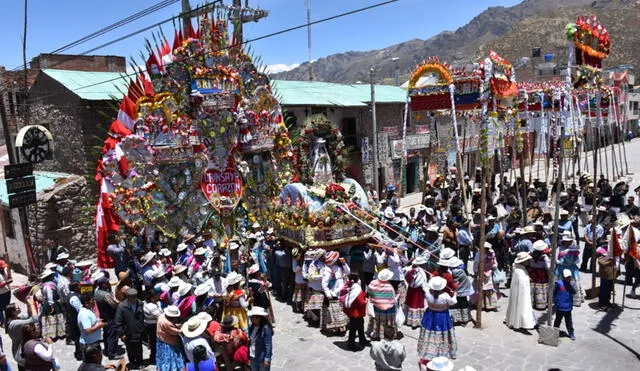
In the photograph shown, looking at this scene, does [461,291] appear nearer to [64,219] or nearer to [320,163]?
[320,163]

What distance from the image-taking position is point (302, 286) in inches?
416

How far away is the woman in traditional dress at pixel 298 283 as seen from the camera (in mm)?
10438

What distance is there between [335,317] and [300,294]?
148 centimetres

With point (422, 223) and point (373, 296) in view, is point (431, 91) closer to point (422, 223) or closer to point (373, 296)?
point (422, 223)

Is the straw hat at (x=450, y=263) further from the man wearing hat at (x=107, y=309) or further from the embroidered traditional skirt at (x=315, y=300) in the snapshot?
the man wearing hat at (x=107, y=309)

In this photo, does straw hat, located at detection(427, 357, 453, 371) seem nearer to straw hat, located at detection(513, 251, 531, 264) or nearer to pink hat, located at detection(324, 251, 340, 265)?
pink hat, located at detection(324, 251, 340, 265)

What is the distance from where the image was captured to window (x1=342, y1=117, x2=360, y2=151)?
24.6m

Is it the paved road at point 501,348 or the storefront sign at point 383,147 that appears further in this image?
the storefront sign at point 383,147

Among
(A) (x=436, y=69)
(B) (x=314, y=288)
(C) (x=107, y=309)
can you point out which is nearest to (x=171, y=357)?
(C) (x=107, y=309)

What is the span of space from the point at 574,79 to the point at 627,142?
47701mm

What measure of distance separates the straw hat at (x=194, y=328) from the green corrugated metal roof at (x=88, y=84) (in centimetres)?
968

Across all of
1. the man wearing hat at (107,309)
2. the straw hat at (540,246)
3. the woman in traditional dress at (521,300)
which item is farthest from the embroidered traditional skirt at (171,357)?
the straw hat at (540,246)

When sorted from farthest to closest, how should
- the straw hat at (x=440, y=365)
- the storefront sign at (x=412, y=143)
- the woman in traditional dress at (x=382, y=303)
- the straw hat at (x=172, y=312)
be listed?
the storefront sign at (x=412, y=143)
the woman in traditional dress at (x=382, y=303)
the straw hat at (x=172, y=312)
the straw hat at (x=440, y=365)

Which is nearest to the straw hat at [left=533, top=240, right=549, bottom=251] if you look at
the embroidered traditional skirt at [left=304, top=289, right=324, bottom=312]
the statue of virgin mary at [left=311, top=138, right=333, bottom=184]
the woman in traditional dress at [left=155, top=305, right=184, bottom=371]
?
the embroidered traditional skirt at [left=304, top=289, right=324, bottom=312]
